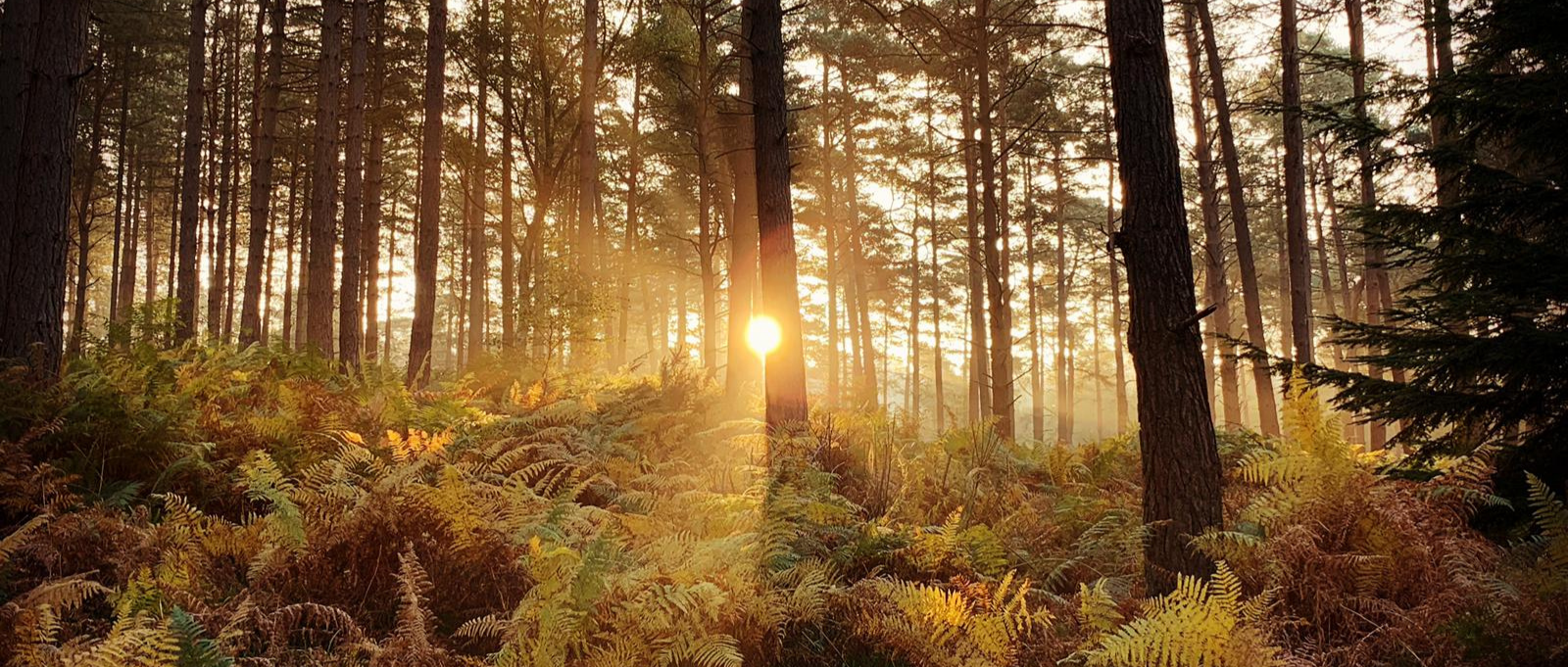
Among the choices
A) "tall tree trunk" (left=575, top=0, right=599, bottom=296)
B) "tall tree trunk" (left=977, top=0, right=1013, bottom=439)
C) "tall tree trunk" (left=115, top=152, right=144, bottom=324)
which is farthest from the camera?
"tall tree trunk" (left=115, top=152, right=144, bottom=324)

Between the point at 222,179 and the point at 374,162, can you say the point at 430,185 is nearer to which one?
the point at 374,162

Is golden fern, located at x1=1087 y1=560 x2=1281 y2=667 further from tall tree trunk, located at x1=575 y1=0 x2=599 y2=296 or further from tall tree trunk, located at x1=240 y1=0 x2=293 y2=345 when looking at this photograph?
tall tree trunk, located at x1=240 y1=0 x2=293 y2=345

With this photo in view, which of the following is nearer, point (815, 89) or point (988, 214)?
point (988, 214)

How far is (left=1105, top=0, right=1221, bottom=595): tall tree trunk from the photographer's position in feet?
13.1

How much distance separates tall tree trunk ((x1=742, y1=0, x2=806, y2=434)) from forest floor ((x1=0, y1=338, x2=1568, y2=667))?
1.97 meters

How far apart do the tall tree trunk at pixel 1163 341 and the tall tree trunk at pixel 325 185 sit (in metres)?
11.9

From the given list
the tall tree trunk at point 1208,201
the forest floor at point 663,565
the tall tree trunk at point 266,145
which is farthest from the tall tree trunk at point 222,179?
the tall tree trunk at point 1208,201

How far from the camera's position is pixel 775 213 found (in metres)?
7.70

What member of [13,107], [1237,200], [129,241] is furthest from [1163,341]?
[129,241]

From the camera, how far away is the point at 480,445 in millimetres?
6062

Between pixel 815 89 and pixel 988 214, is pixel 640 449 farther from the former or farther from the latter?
pixel 815 89

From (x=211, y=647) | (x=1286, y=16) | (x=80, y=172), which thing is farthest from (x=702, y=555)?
(x=80, y=172)

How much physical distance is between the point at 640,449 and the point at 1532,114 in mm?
7615

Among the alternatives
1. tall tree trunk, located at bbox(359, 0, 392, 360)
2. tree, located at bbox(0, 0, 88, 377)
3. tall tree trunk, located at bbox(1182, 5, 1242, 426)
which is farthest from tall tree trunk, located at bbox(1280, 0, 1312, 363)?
tall tree trunk, located at bbox(359, 0, 392, 360)
